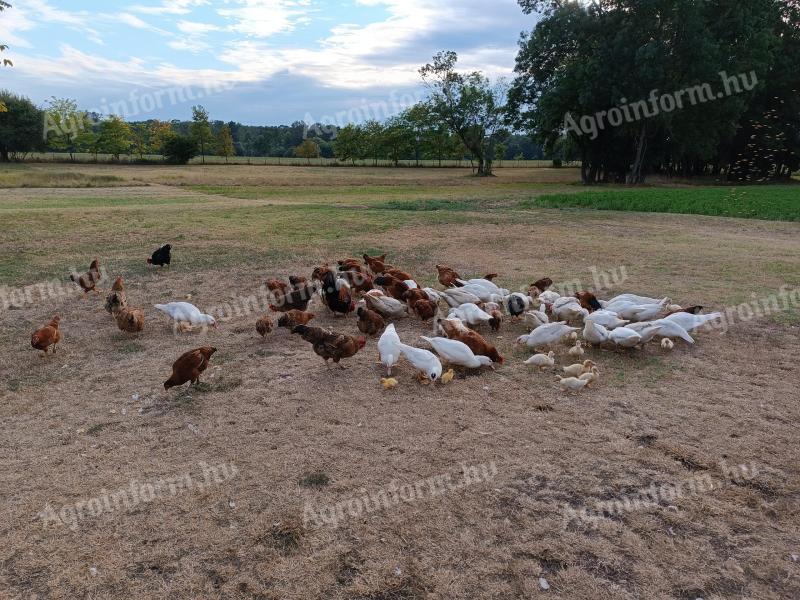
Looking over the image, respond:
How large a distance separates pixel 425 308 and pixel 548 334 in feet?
5.61

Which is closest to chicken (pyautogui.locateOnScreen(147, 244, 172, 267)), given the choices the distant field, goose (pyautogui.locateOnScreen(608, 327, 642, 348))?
goose (pyautogui.locateOnScreen(608, 327, 642, 348))

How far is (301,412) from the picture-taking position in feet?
15.9

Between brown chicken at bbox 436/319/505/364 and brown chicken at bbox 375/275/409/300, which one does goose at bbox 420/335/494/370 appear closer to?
brown chicken at bbox 436/319/505/364

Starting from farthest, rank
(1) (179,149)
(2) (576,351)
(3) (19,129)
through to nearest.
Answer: (1) (179,149)
(3) (19,129)
(2) (576,351)

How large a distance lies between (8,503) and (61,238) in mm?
13054

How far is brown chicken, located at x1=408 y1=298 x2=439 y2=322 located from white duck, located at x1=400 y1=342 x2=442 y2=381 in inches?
64.9

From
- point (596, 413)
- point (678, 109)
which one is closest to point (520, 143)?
point (678, 109)

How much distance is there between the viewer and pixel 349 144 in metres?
81.6

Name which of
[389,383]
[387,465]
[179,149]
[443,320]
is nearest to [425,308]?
[443,320]

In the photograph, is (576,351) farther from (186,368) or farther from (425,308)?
(186,368)

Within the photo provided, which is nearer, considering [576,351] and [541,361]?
[541,361]

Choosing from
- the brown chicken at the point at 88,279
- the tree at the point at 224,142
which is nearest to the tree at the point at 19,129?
the tree at the point at 224,142

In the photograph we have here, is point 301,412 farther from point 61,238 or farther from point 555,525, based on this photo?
point 61,238

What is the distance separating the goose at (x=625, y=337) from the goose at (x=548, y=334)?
19.1 inches
